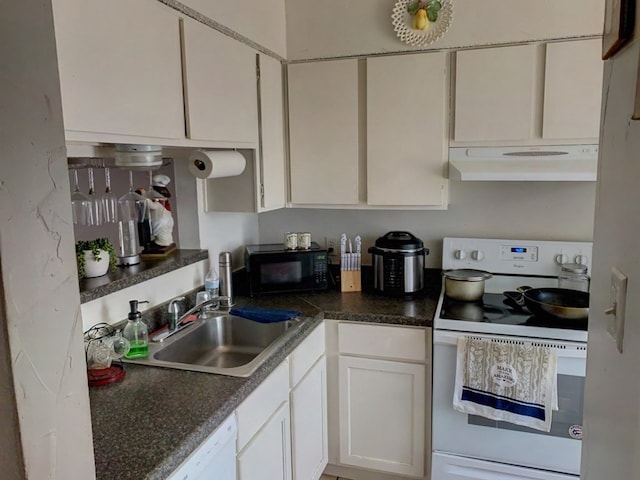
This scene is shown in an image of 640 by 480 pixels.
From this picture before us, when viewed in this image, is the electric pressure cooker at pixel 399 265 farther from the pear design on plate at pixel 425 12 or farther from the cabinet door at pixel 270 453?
the pear design on plate at pixel 425 12

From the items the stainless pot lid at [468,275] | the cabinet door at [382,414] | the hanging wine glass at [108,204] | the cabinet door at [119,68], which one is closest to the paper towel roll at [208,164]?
the cabinet door at [119,68]

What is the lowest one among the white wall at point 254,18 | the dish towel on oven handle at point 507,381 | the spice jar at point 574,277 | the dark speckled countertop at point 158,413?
the dish towel on oven handle at point 507,381

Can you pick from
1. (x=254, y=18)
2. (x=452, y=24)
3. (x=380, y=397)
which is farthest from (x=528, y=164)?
(x=254, y=18)

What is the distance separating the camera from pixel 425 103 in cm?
240

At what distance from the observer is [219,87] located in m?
1.98

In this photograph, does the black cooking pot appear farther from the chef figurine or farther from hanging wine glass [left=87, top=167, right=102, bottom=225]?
hanging wine glass [left=87, top=167, right=102, bottom=225]

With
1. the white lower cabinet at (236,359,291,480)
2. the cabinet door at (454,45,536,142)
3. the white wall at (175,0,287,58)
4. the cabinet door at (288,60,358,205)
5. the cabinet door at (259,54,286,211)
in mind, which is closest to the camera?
the white lower cabinet at (236,359,291,480)

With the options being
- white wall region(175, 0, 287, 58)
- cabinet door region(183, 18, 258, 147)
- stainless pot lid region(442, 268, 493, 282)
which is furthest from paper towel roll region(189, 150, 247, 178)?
stainless pot lid region(442, 268, 493, 282)

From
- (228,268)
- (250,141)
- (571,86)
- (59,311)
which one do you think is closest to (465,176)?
(571,86)

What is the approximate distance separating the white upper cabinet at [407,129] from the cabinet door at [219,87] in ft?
1.91

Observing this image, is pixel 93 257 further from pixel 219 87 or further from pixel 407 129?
pixel 407 129

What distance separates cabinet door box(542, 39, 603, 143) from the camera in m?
2.17

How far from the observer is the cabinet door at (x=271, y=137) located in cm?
236

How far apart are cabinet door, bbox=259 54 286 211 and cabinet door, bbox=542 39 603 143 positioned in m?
1.20
